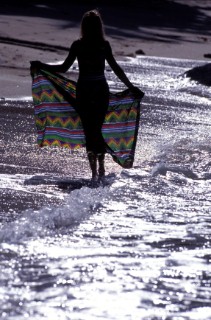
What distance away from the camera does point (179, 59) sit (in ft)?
85.7

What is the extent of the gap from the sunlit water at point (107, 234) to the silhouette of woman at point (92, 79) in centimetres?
30

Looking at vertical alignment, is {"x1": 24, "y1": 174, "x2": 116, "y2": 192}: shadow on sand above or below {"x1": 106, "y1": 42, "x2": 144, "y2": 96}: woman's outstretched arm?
below

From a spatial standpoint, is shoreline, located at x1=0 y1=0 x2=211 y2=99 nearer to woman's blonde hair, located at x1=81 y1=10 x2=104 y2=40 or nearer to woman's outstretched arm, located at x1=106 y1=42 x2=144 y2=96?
woman's outstretched arm, located at x1=106 y1=42 x2=144 y2=96

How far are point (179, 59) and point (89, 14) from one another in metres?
16.9

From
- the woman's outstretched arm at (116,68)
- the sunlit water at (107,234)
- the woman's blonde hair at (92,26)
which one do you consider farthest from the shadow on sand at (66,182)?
the woman's blonde hair at (92,26)

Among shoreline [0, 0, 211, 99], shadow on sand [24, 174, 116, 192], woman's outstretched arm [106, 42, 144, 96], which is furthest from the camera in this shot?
shoreline [0, 0, 211, 99]

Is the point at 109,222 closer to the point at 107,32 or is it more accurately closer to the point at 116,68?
the point at 116,68

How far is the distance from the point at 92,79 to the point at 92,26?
0.50 m

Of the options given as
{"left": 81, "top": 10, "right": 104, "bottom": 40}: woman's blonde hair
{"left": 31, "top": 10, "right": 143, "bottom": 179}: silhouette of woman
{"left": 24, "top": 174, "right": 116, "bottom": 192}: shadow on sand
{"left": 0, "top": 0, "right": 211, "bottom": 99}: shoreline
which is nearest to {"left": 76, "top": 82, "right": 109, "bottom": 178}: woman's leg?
{"left": 31, "top": 10, "right": 143, "bottom": 179}: silhouette of woman

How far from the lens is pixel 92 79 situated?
9594 millimetres

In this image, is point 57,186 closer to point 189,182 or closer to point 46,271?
point 189,182

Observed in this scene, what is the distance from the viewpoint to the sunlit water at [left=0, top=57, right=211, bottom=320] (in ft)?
19.0

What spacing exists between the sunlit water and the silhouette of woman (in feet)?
1.00

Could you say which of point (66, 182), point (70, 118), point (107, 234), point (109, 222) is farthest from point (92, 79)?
point (107, 234)
